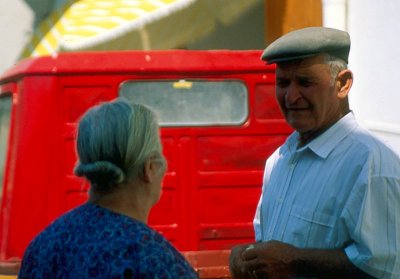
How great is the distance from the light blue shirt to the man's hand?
84 mm

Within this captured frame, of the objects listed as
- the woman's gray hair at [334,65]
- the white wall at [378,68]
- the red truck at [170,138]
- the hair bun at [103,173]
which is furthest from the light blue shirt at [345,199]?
the red truck at [170,138]

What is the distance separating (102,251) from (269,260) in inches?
23.8

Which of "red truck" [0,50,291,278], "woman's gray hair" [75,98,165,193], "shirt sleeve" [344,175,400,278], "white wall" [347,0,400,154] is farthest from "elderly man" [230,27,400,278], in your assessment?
"red truck" [0,50,291,278]

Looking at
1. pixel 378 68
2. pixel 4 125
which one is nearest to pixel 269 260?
pixel 378 68

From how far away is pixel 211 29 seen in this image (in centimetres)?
919

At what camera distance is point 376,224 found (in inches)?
111

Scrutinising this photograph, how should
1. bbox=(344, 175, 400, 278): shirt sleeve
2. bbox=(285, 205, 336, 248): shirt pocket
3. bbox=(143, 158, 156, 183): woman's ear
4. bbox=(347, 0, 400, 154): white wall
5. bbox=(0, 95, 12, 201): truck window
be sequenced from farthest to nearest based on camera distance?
bbox=(0, 95, 12, 201): truck window
bbox=(347, 0, 400, 154): white wall
bbox=(285, 205, 336, 248): shirt pocket
bbox=(344, 175, 400, 278): shirt sleeve
bbox=(143, 158, 156, 183): woman's ear

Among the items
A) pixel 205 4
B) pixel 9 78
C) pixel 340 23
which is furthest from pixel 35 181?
pixel 205 4

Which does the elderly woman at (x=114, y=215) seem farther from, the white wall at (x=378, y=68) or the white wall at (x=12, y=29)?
the white wall at (x=12, y=29)

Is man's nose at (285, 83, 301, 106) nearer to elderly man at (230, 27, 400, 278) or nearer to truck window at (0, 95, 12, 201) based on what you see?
elderly man at (230, 27, 400, 278)

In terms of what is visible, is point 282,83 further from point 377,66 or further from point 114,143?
point 377,66

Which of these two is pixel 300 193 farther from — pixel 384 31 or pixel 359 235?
pixel 384 31

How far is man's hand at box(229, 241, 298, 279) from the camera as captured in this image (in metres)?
2.90

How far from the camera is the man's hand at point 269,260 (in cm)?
290
